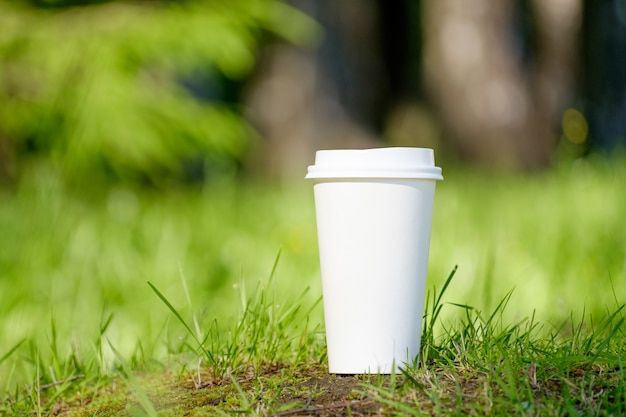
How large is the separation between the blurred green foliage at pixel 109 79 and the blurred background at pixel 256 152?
1 cm

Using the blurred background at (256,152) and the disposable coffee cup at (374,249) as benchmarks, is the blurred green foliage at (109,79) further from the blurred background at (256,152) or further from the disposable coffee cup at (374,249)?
the disposable coffee cup at (374,249)

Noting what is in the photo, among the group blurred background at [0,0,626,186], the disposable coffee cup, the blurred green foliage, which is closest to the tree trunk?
blurred background at [0,0,626,186]

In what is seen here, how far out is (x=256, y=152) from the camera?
791cm

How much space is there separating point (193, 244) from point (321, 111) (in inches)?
148

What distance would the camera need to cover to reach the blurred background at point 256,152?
3010mm

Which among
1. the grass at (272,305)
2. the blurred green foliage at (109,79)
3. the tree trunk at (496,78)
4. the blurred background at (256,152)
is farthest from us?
the tree trunk at (496,78)

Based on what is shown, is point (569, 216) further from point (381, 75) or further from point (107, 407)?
point (381, 75)

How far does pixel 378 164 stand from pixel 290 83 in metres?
5.71

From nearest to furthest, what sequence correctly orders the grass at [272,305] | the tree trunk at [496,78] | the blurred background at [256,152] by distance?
the grass at [272,305]
the blurred background at [256,152]
the tree trunk at [496,78]

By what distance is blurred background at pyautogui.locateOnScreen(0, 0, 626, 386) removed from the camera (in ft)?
9.87

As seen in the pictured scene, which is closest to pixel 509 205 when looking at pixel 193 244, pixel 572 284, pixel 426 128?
pixel 572 284

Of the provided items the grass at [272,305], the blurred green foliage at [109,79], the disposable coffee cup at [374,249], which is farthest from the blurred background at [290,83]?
the disposable coffee cup at [374,249]

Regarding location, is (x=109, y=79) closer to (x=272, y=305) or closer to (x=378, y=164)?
(x=272, y=305)

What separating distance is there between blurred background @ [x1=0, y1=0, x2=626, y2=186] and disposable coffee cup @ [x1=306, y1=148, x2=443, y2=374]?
2.03 m
